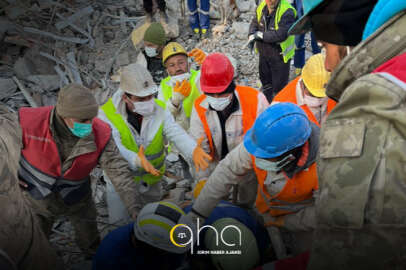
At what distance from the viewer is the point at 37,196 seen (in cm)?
259

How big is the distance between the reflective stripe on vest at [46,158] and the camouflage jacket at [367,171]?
7.33 feet

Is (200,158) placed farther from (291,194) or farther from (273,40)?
(273,40)

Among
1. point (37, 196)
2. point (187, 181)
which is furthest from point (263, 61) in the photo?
point (37, 196)

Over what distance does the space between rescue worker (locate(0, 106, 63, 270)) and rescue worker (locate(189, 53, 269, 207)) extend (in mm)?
1704

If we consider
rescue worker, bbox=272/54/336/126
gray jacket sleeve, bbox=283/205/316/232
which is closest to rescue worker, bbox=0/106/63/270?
gray jacket sleeve, bbox=283/205/316/232

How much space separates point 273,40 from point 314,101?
93.5 inches

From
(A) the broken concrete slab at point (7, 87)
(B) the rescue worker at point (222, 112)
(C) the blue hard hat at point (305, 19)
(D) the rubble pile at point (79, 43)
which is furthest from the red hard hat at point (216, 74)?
(A) the broken concrete slab at point (7, 87)

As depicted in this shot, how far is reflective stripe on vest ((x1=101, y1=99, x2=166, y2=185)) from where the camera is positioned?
313 centimetres

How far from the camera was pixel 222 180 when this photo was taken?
2320 mm

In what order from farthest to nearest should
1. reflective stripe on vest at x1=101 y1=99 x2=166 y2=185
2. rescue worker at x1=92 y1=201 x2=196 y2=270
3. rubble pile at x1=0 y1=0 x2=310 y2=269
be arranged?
rubble pile at x1=0 y1=0 x2=310 y2=269 → reflective stripe on vest at x1=101 y1=99 x2=166 y2=185 → rescue worker at x1=92 y1=201 x2=196 y2=270

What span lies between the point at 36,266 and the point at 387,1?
1956mm

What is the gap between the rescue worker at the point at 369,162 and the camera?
83 centimetres

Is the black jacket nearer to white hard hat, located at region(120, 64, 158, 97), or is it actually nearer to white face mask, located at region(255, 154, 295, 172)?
white hard hat, located at region(120, 64, 158, 97)

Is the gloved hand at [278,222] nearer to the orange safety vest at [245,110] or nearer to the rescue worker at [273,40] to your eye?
the orange safety vest at [245,110]
